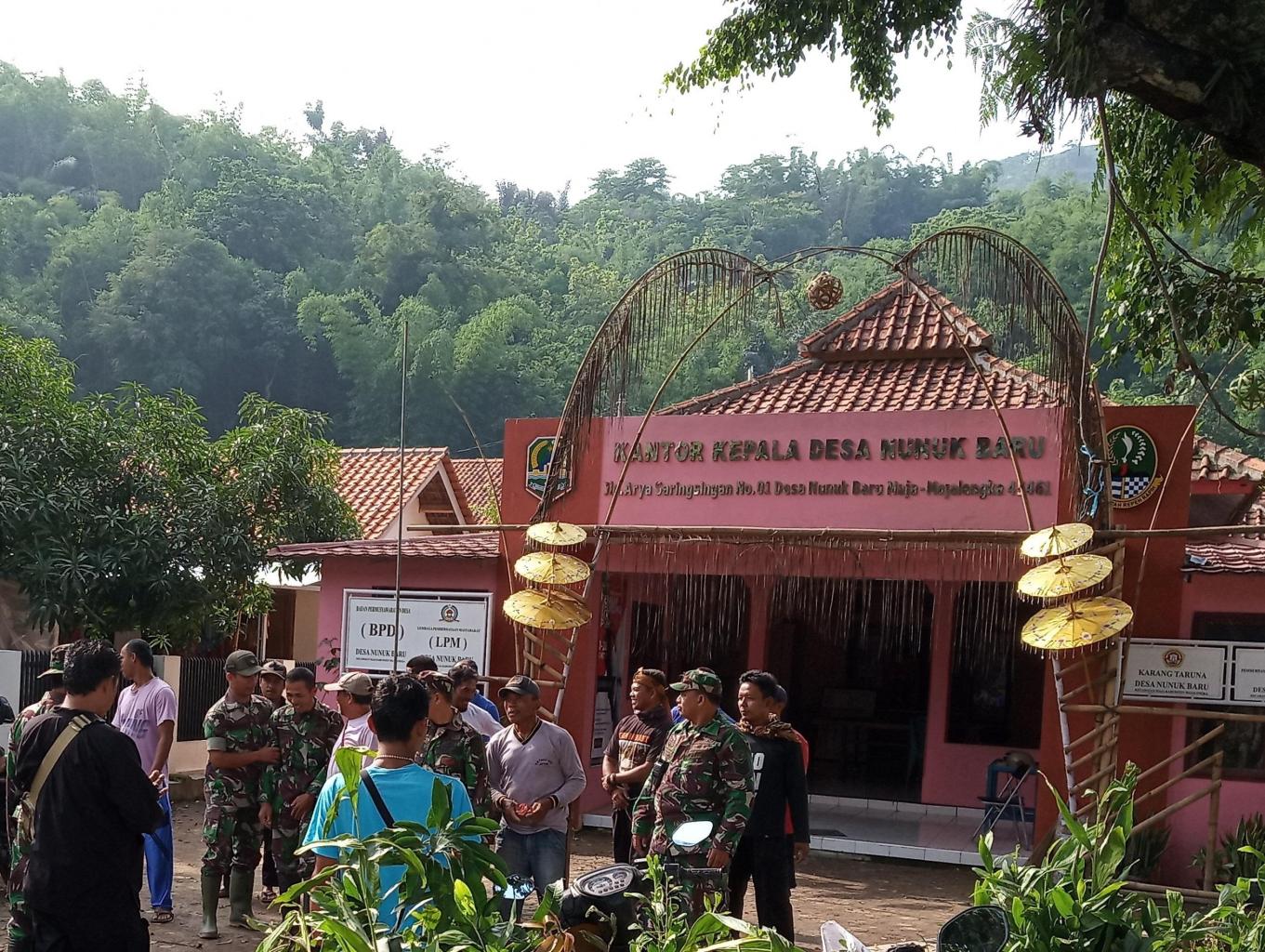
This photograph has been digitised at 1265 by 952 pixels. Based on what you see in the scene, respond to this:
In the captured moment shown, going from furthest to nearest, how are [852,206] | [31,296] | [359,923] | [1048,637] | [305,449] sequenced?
[852,206] → [31,296] → [305,449] → [1048,637] → [359,923]

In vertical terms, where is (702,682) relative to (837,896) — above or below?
above

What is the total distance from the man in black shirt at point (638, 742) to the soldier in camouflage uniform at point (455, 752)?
1.21 metres

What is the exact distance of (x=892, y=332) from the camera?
14.3m

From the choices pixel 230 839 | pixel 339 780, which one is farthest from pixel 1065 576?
pixel 339 780

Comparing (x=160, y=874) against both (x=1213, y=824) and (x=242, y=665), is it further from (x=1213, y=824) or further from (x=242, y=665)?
(x=1213, y=824)

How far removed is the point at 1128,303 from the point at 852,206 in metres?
60.3

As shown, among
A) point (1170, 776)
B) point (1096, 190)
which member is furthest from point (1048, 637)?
point (1096, 190)

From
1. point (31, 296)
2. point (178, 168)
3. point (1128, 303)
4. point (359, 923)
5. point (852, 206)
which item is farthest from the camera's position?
point (852, 206)

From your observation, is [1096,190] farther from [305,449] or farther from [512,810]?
[305,449]

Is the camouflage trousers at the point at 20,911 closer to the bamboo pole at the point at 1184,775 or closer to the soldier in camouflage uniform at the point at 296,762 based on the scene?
the soldier in camouflage uniform at the point at 296,762

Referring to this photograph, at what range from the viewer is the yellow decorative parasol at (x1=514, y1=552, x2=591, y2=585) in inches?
417

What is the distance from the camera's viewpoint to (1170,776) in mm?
11023

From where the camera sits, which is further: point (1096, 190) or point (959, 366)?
point (959, 366)

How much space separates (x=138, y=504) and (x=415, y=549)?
359 centimetres
